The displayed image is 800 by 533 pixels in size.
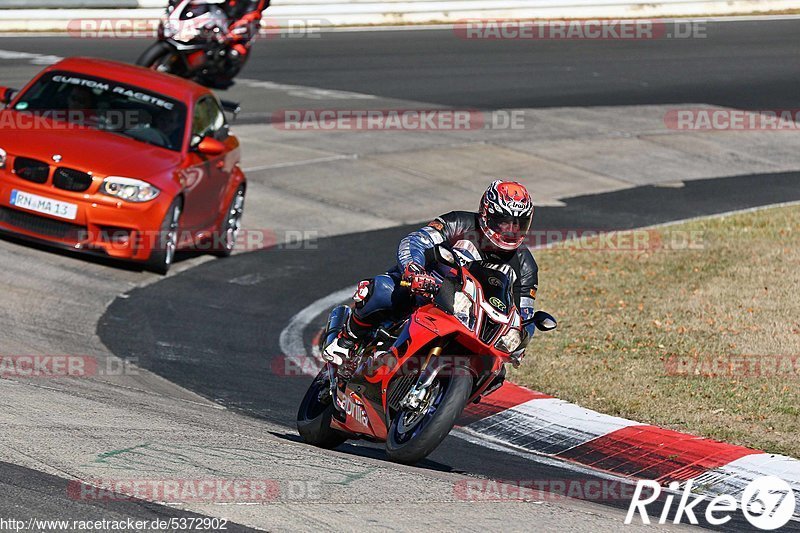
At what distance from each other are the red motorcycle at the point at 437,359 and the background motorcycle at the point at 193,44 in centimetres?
1417

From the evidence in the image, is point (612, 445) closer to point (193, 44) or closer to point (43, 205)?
point (43, 205)

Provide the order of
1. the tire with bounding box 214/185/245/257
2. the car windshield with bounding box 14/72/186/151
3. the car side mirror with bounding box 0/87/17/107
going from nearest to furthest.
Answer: the car windshield with bounding box 14/72/186/151, the car side mirror with bounding box 0/87/17/107, the tire with bounding box 214/185/245/257

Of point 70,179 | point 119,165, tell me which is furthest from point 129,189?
point 70,179

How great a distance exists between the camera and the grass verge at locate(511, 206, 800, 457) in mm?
9594

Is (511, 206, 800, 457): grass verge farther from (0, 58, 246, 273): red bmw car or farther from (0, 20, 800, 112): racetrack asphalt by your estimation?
(0, 20, 800, 112): racetrack asphalt

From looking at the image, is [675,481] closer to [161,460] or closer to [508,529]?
[508,529]

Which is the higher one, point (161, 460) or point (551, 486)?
point (161, 460)

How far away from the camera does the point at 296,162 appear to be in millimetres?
18828

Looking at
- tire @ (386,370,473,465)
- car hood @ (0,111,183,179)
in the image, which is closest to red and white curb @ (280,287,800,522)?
tire @ (386,370,473,465)

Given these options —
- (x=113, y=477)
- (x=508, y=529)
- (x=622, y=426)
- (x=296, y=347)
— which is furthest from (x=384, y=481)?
(x=296, y=347)

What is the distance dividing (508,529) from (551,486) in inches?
75.6

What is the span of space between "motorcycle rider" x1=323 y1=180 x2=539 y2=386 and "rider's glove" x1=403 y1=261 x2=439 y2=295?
0.34 feet

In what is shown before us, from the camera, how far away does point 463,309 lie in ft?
23.6

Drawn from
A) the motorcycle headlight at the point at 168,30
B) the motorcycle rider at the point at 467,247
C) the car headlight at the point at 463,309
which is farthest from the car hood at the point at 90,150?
the motorcycle headlight at the point at 168,30
